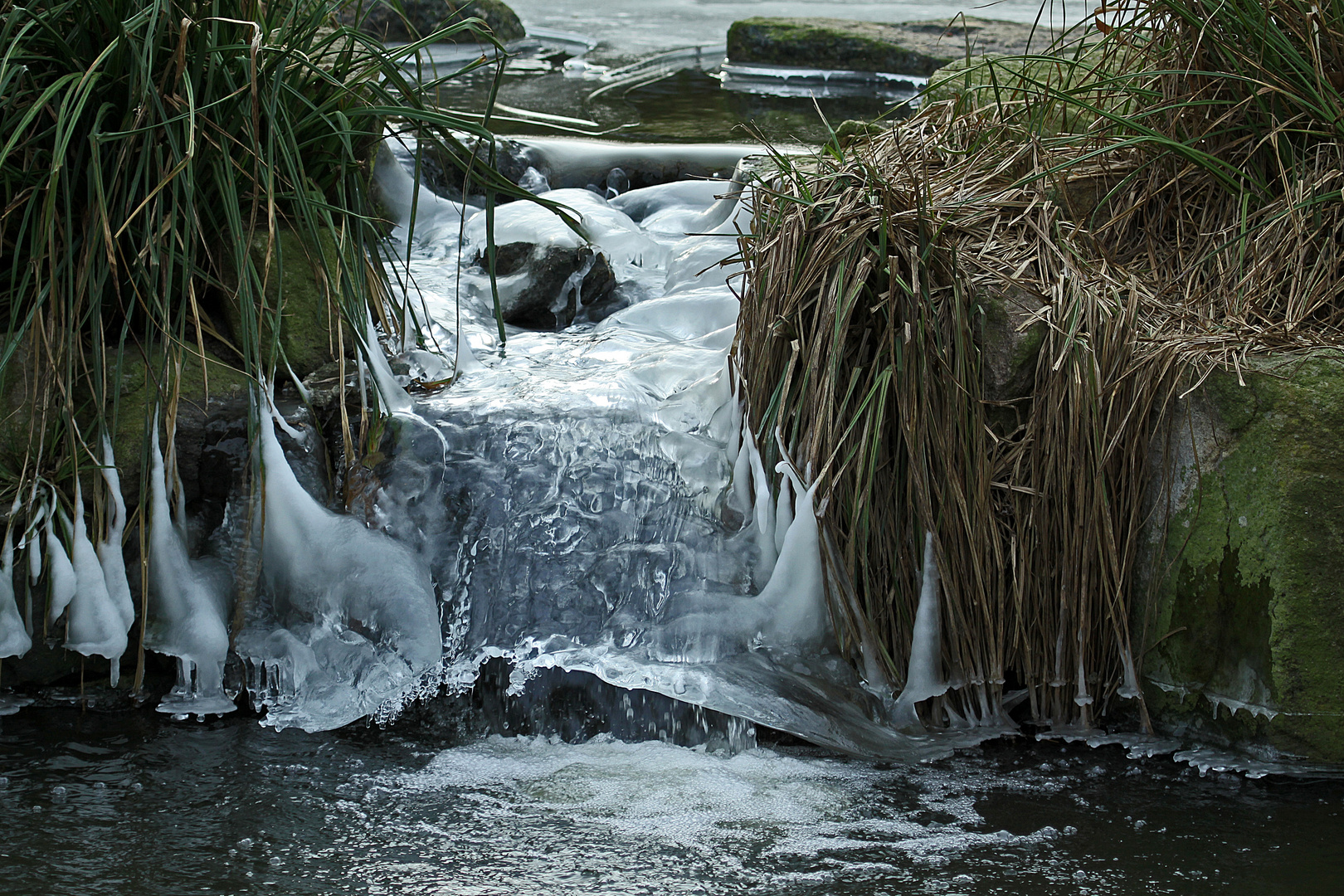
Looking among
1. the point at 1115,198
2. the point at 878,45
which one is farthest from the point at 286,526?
the point at 878,45

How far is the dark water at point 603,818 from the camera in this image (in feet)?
5.78

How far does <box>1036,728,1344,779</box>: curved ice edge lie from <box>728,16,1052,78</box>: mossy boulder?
5.97 meters

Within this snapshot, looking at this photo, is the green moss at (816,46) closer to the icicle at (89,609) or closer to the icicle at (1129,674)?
the icicle at (1129,674)

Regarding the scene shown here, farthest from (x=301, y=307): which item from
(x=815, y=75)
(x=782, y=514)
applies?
(x=815, y=75)

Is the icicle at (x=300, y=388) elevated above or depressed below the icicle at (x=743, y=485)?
above

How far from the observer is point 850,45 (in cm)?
760

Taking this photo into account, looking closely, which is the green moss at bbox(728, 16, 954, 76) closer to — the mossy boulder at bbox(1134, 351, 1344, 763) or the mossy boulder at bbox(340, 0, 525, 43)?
the mossy boulder at bbox(340, 0, 525, 43)

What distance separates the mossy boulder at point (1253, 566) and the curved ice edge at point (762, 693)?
1.27ft

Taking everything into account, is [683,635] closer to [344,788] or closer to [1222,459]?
[344,788]

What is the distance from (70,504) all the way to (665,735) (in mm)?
1264

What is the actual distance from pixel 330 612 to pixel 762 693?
3.06 ft

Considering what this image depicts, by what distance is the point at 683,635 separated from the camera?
2.38 m

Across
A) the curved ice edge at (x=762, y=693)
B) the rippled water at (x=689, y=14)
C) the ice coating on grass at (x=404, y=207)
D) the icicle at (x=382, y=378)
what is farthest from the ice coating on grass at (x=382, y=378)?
the rippled water at (x=689, y=14)

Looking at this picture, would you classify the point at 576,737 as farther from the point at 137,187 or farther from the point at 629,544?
the point at 137,187
